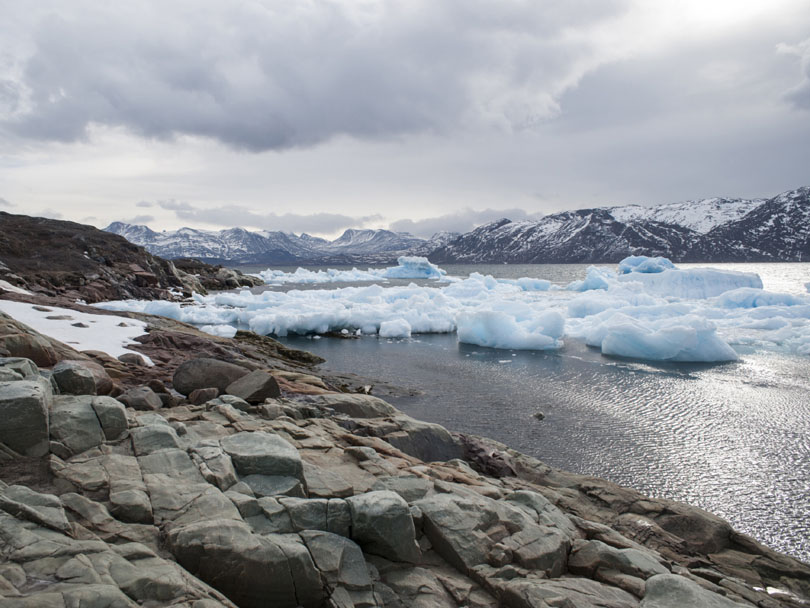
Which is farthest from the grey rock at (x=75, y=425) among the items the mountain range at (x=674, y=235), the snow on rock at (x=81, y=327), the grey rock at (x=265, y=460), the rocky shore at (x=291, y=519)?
the mountain range at (x=674, y=235)

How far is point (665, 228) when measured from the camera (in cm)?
16888

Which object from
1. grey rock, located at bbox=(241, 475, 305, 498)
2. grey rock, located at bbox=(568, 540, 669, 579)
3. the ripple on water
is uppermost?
Answer: grey rock, located at bbox=(241, 475, 305, 498)

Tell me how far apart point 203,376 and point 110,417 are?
3.62 m

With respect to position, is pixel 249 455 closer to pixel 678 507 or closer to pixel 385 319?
pixel 678 507

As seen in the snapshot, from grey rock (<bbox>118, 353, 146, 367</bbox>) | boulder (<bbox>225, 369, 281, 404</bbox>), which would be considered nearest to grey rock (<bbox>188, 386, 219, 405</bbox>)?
boulder (<bbox>225, 369, 281, 404</bbox>)

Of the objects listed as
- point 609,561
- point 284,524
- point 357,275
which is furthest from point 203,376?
point 357,275

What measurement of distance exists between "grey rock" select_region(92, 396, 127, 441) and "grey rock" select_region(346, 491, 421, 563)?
2482 mm

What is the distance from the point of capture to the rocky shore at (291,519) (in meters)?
3.31

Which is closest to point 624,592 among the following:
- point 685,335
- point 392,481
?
point 392,481

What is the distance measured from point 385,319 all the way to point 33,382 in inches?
840

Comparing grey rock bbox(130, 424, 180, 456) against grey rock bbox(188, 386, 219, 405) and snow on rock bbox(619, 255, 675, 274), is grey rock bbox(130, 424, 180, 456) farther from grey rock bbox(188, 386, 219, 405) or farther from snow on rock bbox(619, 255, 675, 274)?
snow on rock bbox(619, 255, 675, 274)

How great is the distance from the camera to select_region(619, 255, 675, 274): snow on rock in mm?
49909

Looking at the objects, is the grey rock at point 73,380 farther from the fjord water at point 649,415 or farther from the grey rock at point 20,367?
the fjord water at point 649,415

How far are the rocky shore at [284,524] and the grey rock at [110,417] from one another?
18 mm
